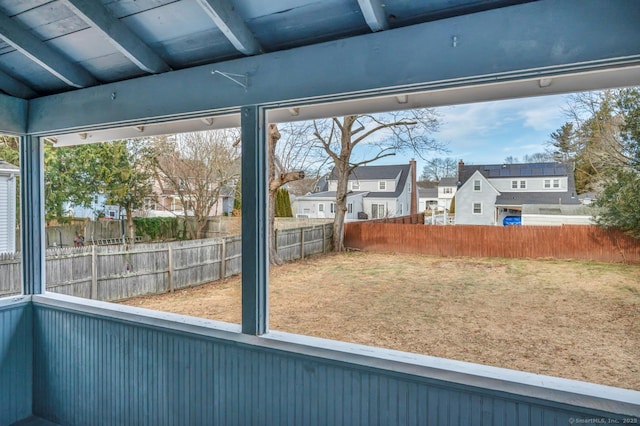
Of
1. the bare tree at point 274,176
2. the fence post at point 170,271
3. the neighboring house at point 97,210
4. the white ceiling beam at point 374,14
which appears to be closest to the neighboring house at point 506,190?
the bare tree at point 274,176

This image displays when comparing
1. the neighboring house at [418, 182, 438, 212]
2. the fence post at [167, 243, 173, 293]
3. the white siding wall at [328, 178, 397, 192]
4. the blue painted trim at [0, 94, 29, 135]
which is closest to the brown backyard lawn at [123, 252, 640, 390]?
the fence post at [167, 243, 173, 293]

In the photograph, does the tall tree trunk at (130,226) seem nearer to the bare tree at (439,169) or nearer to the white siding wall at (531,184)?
the bare tree at (439,169)

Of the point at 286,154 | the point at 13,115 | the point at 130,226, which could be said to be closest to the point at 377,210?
the point at 286,154

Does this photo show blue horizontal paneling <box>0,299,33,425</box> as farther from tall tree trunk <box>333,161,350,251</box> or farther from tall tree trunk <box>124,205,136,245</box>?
tall tree trunk <box>333,161,350,251</box>

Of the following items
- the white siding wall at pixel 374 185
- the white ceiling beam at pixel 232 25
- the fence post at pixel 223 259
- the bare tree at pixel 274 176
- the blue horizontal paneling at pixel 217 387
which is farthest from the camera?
the white siding wall at pixel 374 185

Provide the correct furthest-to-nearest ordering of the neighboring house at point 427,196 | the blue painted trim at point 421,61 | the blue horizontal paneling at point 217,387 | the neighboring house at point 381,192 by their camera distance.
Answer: the neighboring house at point 381,192
the neighboring house at point 427,196
the blue horizontal paneling at point 217,387
the blue painted trim at point 421,61

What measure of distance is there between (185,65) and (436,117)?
6202 millimetres

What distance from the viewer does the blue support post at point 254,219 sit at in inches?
65.2

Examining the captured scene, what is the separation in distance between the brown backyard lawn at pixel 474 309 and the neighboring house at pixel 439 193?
116 inches

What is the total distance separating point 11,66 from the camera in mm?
2117

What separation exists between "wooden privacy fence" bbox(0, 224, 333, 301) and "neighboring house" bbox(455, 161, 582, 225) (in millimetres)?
5751

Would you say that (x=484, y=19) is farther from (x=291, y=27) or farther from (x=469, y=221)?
(x=469, y=221)

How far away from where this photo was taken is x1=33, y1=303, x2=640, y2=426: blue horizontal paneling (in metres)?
1.24

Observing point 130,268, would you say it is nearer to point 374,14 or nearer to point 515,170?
point 374,14
